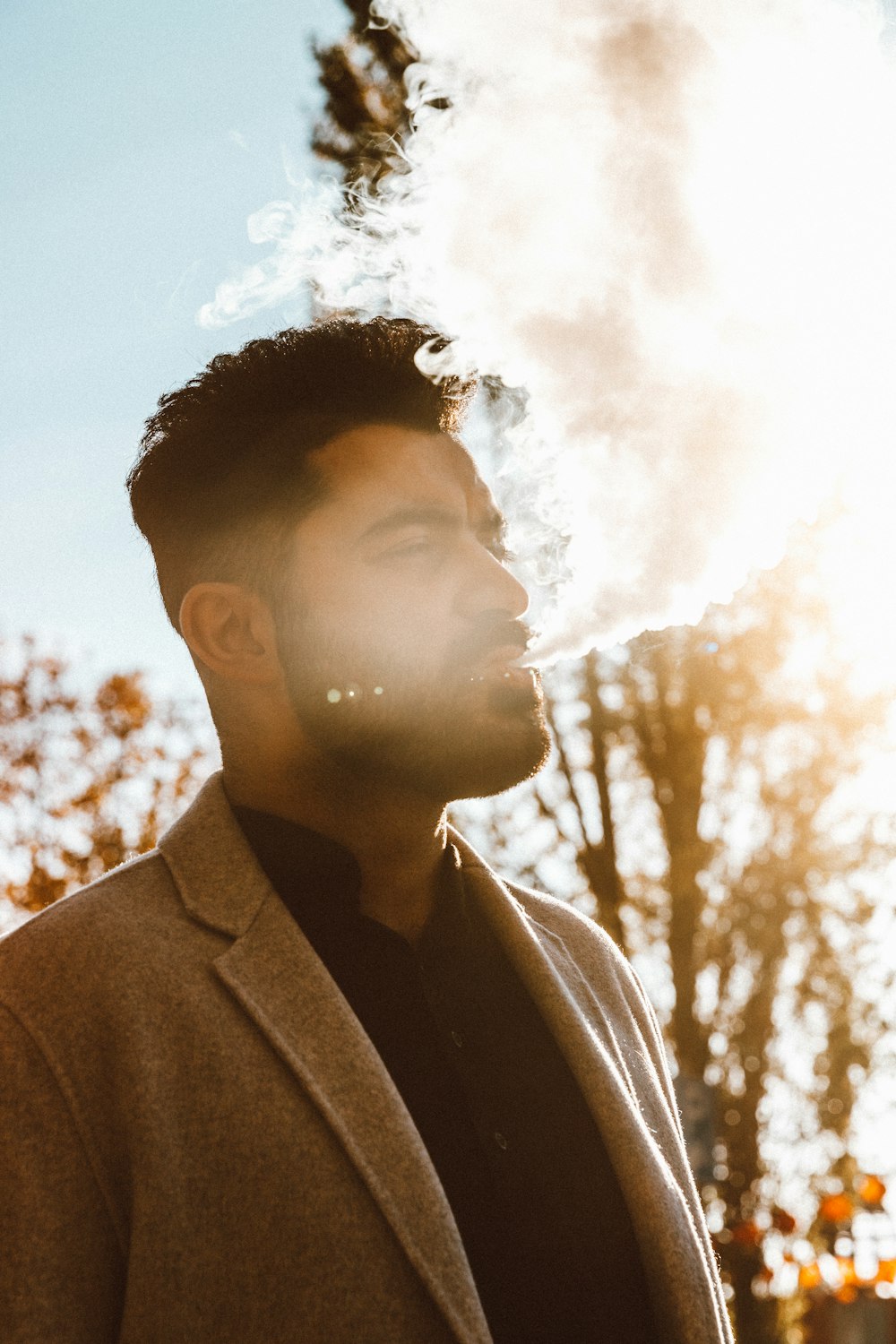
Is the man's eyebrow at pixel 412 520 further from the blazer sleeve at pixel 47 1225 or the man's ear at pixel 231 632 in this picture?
the blazer sleeve at pixel 47 1225

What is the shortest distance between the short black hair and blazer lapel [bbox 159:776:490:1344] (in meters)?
0.77

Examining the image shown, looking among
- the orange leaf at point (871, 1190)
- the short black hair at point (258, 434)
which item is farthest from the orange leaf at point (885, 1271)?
the short black hair at point (258, 434)

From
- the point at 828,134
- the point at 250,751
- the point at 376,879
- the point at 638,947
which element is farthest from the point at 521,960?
the point at 638,947

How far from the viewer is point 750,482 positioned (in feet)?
11.4

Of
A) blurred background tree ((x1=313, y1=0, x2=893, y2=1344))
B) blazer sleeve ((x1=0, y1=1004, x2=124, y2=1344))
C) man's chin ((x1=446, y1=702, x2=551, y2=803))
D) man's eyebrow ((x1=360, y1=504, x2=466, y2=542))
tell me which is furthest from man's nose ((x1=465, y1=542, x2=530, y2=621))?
blurred background tree ((x1=313, y1=0, x2=893, y2=1344))

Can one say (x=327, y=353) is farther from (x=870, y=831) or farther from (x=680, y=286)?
(x=870, y=831)

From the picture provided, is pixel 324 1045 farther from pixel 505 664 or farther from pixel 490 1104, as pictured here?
pixel 505 664

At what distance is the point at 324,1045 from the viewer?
1.97 metres

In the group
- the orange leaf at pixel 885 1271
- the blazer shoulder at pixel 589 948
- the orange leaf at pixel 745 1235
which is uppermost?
the blazer shoulder at pixel 589 948

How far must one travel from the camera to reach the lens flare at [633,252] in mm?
2990

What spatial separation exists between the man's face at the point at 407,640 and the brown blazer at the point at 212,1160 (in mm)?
528

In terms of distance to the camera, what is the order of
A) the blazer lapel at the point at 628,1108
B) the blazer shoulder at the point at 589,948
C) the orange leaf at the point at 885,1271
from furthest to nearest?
the orange leaf at the point at 885,1271 < the blazer shoulder at the point at 589,948 < the blazer lapel at the point at 628,1108

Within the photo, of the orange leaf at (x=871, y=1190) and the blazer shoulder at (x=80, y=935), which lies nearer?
the blazer shoulder at (x=80, y=935)

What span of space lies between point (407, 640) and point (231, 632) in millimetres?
482
